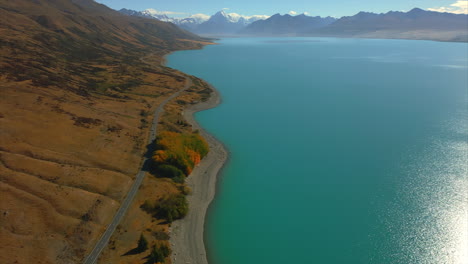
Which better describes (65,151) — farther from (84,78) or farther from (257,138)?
(84,78)

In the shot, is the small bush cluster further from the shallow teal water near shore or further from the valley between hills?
the shallow teal water near shore

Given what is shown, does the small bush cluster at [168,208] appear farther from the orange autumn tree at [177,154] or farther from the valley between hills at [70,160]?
the orange autumn tree at [177,154]

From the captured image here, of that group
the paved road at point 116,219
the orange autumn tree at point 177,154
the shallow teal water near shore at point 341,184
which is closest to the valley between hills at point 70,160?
the paved road at point 116,219

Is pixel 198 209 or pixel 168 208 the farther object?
pixel 198 209

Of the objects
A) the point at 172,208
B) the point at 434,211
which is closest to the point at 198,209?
the point at 172,208

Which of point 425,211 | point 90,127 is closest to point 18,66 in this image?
point 90,127

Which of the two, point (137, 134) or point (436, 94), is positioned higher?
point (137, 134)

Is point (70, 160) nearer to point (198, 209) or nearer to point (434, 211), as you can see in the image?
point (198, 209)
